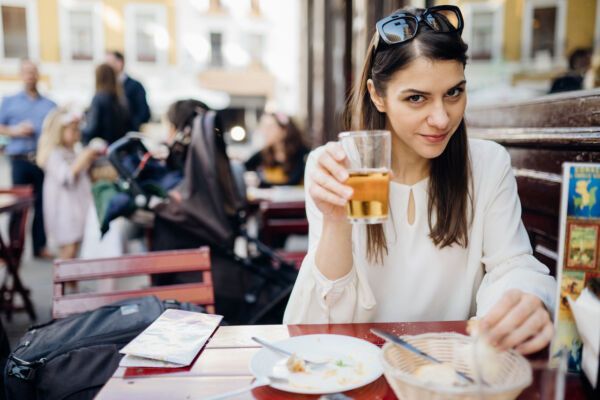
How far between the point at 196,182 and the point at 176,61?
20.7 m

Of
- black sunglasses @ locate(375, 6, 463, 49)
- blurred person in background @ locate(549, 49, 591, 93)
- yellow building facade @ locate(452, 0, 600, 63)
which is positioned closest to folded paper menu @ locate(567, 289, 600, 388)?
black sunglasses @ locate(375, 6, 463, 49)

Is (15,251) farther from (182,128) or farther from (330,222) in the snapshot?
(330,222)

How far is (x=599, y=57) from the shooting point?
266 centimetres

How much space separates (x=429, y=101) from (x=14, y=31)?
23.3 metres

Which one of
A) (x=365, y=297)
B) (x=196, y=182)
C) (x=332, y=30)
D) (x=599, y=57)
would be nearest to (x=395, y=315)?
(x=365, y=297)

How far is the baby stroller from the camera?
276cm

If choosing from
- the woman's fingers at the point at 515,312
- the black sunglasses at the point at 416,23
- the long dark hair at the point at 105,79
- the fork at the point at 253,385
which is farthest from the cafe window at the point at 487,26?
the long dark hair at the point at 105,79

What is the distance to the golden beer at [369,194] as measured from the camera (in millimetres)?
1128

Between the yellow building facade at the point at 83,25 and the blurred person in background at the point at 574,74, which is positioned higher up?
the yellow building facade at the point at 83,25

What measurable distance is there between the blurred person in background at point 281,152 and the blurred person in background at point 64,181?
1.72m

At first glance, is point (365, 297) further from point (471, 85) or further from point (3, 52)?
point (3, 52)

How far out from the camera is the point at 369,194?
1.13 meters

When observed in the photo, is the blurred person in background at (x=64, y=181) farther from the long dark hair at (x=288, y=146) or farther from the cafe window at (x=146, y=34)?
the cafe window at (x=146, y=34)

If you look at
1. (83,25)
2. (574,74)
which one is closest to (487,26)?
(574,74)
